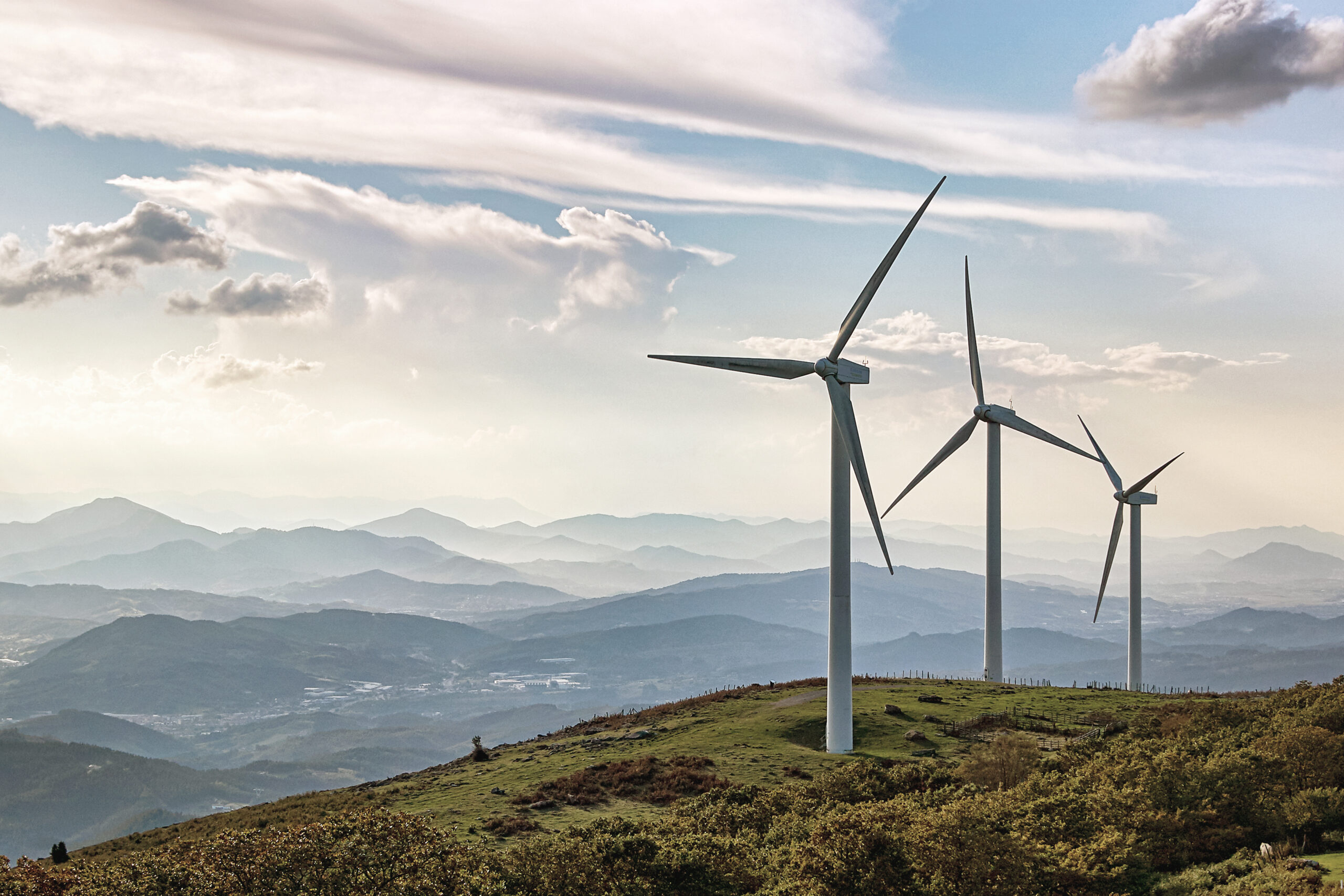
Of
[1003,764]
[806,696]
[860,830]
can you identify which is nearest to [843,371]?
[1003,764]

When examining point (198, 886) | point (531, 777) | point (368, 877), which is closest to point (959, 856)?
point (368, 877)

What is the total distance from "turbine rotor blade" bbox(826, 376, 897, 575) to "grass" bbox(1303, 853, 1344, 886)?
89.8 ft

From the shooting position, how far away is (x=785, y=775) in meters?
60.4

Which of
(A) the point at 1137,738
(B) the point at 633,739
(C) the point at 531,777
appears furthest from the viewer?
(B) the point at 633,739

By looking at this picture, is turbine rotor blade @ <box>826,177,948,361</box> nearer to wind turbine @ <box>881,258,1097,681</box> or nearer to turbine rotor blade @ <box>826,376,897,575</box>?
turbine rotor blade @ <box>826,376,897,575</box>

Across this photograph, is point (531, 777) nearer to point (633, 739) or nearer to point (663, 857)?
point (633, 739)

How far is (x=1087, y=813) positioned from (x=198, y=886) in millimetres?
30860

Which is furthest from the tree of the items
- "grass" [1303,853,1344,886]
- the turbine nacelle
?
the turbine nacelle

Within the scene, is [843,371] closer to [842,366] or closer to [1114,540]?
[842,366]

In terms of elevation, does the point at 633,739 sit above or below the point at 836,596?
below

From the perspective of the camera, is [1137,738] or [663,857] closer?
[663,857]

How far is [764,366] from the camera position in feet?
226

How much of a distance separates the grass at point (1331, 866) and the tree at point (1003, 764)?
15.4 m

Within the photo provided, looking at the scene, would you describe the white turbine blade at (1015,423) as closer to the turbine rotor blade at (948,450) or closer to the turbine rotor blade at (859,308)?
the turbine rotor blade at (948,450)
